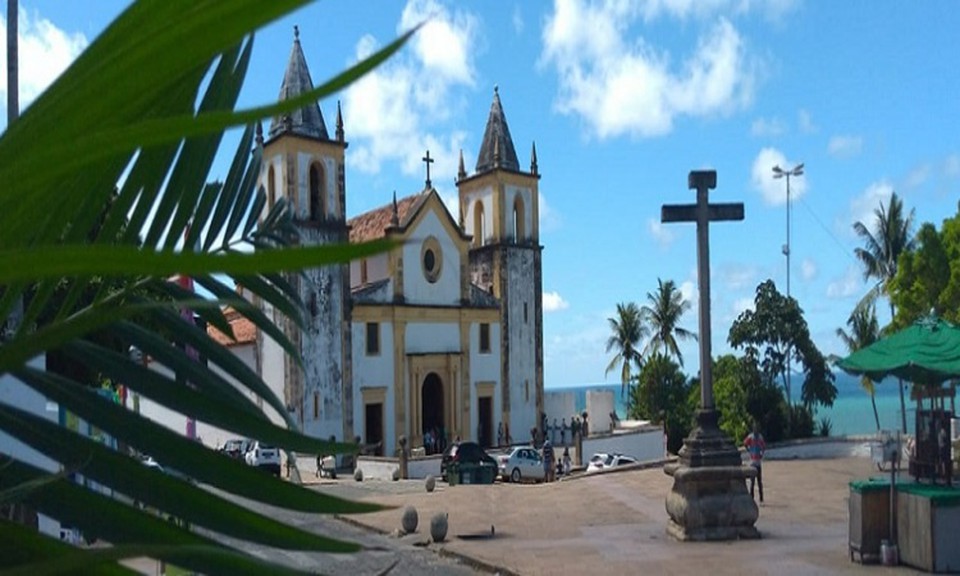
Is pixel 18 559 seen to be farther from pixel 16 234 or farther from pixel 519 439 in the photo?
pixel 519 439

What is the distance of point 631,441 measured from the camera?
30641 millimetres

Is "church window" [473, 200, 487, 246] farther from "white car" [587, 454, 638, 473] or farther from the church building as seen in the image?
"white car" [587, 454, 638, 473]

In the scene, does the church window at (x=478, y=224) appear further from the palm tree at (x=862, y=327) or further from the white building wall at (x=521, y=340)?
the palm tree at (x=862, y=327)

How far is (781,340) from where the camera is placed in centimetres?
2944

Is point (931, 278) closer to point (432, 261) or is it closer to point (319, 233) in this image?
point (432, 261)

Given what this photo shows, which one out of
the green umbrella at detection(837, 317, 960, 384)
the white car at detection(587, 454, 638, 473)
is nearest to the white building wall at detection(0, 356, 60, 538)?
the green umbrella at detection(837, 317, 960, 384)

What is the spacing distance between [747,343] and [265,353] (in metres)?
15.1

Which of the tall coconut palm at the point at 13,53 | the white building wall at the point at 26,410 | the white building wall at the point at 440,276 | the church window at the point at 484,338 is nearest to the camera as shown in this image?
the white building wall at the point at 26,410

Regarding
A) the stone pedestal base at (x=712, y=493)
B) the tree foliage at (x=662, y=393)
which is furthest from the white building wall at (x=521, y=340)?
the stone pedestal base at (x=712, y=493)

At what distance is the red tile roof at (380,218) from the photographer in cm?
3319

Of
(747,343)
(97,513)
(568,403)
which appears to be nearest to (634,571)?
(97,513)

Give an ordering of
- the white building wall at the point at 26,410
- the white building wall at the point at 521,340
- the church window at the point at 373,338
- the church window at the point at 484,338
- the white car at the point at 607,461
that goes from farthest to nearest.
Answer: the white building wall at the point at 521,340
the church window at the point at 484,338
the church window at the point at 373,338
the white car at the point at 607,461
the white building wall at the point at 26,410

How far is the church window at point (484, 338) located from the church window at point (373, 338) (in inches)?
178

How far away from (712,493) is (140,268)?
12.1m
